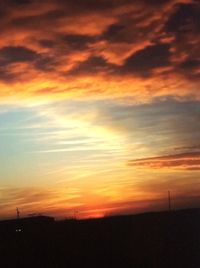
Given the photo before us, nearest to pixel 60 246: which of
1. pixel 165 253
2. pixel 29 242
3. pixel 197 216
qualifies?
pixel 29 242

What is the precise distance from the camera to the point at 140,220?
43.4 m

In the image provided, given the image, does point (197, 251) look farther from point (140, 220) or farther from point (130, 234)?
point (140, 220)

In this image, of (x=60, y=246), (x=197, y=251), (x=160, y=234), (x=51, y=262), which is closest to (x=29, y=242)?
(x=60, y=246)

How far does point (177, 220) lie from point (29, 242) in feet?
38.0

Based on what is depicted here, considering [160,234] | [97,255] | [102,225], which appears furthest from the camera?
[102,225]

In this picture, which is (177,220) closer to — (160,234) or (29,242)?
(160,234)

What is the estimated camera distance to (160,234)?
37000 mm

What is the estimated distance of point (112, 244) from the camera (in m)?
37.6

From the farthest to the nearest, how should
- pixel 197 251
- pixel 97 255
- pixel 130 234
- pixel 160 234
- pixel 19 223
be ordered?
pixel 19 223 → pixel 130 234 → pixel 160 234 → pixel 97 255 → pixel 197 251

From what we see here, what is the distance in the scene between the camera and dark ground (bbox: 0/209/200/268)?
3234 cm

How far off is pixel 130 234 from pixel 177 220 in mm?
4444

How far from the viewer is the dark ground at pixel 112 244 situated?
106 ft

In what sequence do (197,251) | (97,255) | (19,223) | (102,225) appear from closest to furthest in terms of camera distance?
(197,251) → (97,255) → (102,225) → (19,223)

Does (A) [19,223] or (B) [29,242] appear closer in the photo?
(B) [29,242]
